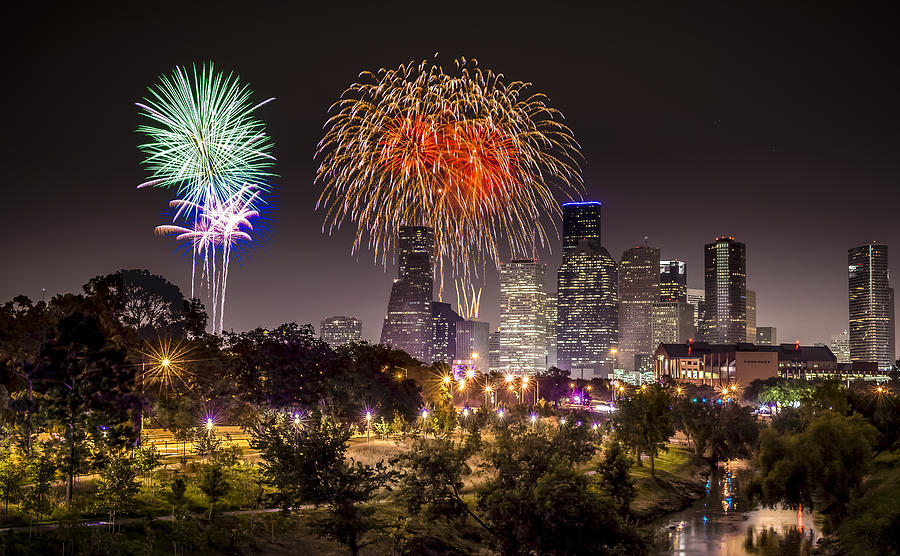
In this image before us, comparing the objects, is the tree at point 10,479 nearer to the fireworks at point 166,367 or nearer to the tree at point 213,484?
the tree at point 213,484

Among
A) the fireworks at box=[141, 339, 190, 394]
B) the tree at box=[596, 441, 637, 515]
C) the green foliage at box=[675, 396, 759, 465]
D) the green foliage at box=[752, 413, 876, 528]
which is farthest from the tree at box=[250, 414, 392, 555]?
the green foliage at box=[675, 396, 759, 465]

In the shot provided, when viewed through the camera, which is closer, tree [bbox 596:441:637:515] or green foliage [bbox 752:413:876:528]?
tree [bbox 596:441:637:515]

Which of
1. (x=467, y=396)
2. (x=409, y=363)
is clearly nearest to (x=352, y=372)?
(x=409, y=363)

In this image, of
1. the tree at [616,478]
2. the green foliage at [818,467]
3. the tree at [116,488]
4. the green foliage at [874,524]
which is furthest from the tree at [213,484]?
the green foliage at [818,467]

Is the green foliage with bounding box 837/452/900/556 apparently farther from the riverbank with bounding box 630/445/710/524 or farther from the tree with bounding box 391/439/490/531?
the tree with bounding box 391/439/490/531

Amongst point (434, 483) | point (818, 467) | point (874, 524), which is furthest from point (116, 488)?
point (818, 467)

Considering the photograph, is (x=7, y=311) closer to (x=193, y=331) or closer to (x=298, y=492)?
(x=193, y=331)
